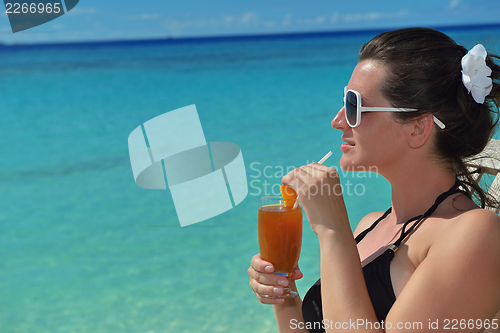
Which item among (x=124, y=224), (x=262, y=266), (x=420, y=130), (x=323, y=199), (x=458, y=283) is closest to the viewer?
(x=458, y=283)

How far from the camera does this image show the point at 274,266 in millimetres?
1641

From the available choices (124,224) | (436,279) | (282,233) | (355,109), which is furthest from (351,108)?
(124,224)

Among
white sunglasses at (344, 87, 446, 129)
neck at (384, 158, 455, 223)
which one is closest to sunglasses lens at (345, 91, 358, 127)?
white sunglasses at (344, 87, 446, 129)

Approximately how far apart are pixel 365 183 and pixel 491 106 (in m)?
5.55

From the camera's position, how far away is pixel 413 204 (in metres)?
1.61

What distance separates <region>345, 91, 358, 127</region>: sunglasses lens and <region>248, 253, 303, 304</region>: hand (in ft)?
1.94

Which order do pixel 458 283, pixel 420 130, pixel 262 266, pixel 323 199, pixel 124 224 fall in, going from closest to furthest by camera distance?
pixel 458 283 → pixel 323 199 → pixel 420 130 → pixel 262 266 → pixel 124 224

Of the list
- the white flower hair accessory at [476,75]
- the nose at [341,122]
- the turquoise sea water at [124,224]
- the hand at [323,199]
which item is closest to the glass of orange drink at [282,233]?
the hand at [323,199]

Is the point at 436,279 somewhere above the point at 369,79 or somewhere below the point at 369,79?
below

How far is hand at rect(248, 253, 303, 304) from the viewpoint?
1582 millimetres

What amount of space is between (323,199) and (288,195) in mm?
214

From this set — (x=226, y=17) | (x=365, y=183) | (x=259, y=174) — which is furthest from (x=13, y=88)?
(x=226, y=17)

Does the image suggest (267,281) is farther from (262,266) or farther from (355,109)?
(355,109)

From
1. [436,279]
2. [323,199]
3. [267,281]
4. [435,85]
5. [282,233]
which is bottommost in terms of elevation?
[267,281]
